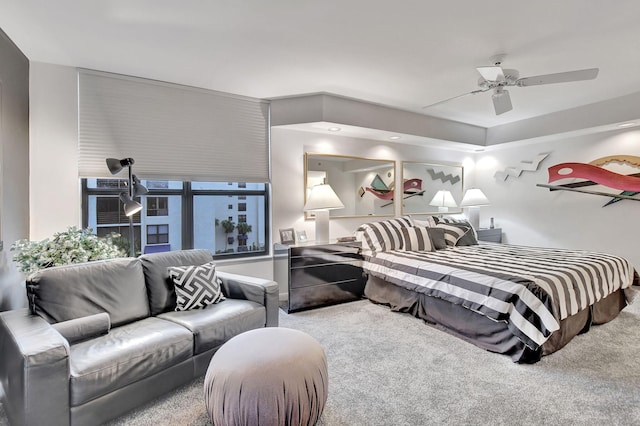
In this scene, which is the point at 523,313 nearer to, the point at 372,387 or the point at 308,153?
the point at 372,387

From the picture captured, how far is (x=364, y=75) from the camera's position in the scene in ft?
10.9

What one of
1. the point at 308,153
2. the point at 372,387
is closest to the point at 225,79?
the point at 308,153

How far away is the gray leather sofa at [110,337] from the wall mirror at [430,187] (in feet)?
11.0

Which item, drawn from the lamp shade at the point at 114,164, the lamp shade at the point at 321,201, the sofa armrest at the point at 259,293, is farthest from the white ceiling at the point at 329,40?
the sofa armrest at the point at 259,293

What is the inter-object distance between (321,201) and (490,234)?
3437mm

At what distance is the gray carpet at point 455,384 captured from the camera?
1820mm

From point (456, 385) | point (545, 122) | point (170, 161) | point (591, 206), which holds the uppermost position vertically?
point (545, 122)

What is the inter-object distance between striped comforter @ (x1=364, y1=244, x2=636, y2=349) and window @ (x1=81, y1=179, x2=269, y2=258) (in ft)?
5.50

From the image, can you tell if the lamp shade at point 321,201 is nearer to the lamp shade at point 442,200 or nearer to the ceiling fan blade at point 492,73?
the ceiling fan blade at point 492,73

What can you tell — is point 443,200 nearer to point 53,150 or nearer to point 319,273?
point 319,273

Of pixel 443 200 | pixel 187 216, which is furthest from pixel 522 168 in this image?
pixel 187 216

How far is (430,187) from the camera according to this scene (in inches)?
217

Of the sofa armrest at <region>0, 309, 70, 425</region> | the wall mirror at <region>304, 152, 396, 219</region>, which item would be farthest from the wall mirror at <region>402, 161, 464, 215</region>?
the sofa armrest at <region>0, 309, 70, 425</region>

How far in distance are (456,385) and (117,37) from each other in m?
3.64
